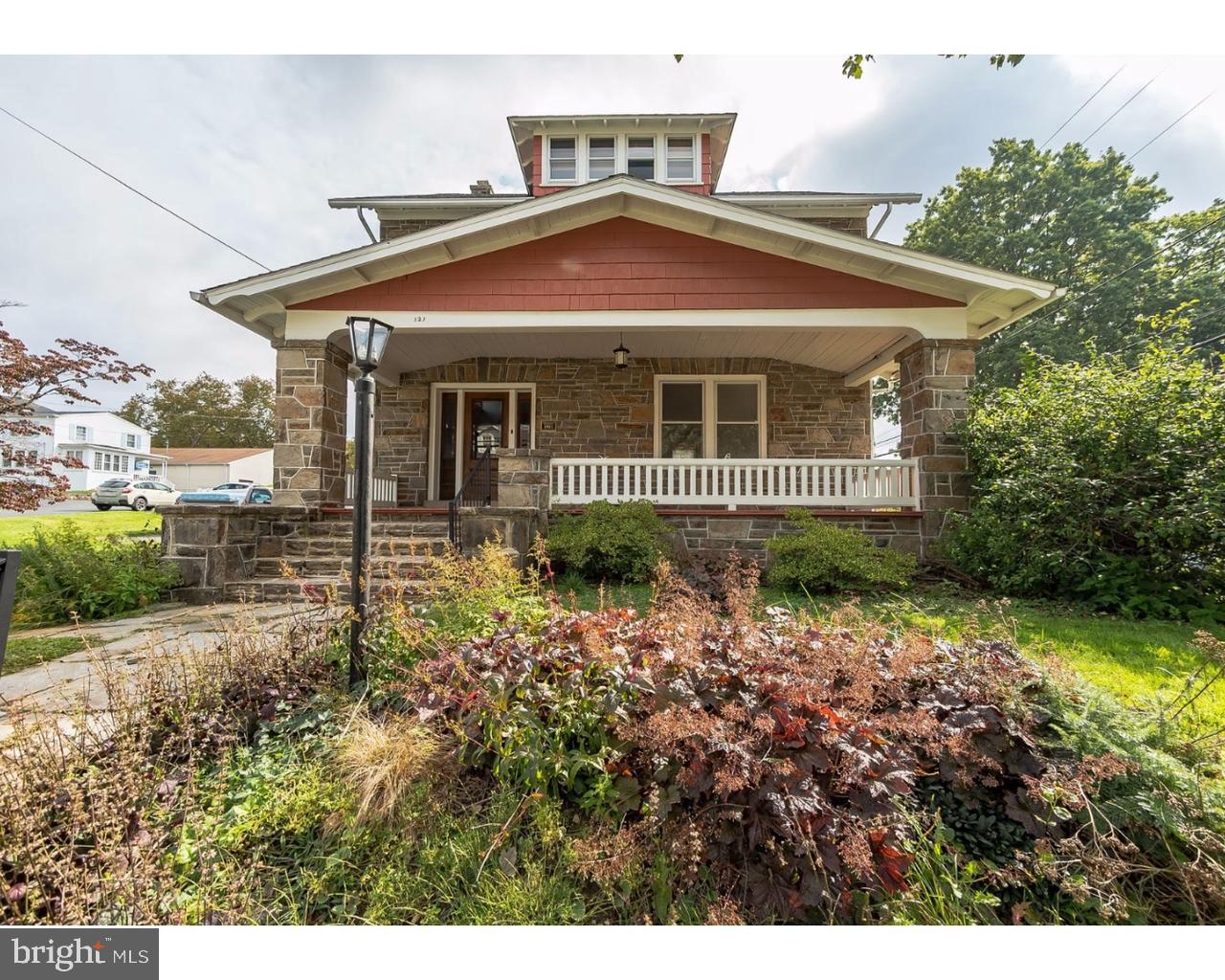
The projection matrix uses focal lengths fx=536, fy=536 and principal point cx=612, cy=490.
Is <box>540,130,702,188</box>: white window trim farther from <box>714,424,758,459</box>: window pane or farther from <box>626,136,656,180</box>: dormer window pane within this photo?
<box>714,424,758,459</box>: window pane

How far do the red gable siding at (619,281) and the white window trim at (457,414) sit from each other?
286cm

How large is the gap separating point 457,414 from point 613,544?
211 inches

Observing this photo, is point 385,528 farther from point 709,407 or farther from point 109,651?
point 709,407

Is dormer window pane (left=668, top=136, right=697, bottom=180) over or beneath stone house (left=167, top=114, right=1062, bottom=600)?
over

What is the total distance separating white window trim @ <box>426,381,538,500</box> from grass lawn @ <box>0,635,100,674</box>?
5702 mm

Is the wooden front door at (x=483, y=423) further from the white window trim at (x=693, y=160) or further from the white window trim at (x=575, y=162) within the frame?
the white window trim at (x=693, y=160)

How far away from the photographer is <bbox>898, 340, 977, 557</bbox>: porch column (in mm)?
6359

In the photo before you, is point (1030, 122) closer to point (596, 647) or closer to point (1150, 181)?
point (596, 647)

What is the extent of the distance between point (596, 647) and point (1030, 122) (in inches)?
250

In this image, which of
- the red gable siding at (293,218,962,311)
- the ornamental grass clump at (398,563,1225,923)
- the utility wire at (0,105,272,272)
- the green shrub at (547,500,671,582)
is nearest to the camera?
the ornamental grass clump at (398,563,1225,923)

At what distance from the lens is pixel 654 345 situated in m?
8.91

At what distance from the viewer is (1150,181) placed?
1905cm

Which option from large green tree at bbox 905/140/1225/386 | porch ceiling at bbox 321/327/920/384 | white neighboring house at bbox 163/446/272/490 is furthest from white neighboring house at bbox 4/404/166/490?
large green tree at bbox 905/140/1225/386

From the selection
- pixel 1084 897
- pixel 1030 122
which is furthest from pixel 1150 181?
pixel 1084 897
